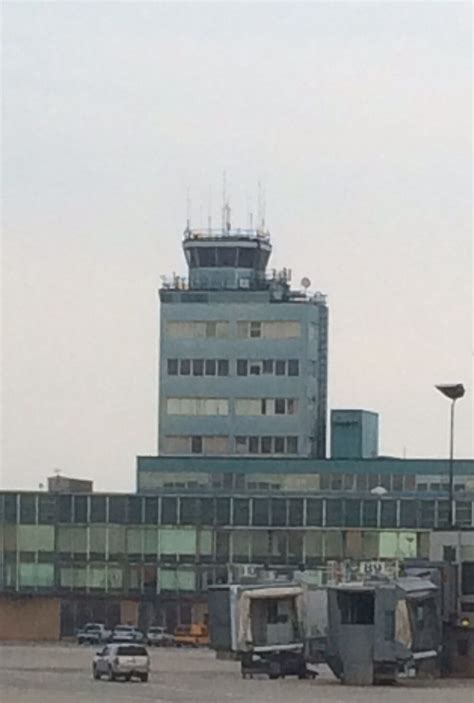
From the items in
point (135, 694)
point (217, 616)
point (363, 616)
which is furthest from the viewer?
point (217, 616)

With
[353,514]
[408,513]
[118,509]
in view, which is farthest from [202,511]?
[408,513]

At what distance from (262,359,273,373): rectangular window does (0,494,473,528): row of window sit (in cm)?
1894

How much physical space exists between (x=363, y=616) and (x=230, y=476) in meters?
72.8

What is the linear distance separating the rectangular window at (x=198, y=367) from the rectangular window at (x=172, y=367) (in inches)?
48.9

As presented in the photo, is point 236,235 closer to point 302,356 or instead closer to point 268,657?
point 302,356

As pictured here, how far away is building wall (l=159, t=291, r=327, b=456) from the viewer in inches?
6147

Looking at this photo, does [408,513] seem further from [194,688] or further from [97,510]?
[194,688]

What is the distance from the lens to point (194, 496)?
459ft

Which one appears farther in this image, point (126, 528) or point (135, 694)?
point (126, 528)

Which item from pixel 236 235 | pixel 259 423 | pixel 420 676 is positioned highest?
pixel 236 235

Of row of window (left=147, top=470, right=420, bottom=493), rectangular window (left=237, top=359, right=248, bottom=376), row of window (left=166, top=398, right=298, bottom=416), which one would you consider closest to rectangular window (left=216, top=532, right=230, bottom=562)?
row of window (left=147, top=470, right=420, bottom=493)

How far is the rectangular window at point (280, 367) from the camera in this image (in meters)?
157

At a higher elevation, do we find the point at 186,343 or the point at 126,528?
the point at 186,343

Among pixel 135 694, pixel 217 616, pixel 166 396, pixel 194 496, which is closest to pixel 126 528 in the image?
pixel 194 496
